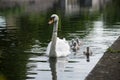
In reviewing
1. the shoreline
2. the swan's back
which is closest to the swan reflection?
the swan's back

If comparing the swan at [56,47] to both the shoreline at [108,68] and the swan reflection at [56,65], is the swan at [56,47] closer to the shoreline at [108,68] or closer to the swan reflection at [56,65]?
the swan reflection at [56,65]

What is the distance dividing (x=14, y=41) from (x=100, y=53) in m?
5.08

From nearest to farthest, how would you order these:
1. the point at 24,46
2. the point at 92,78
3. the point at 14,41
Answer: the point at 92,78, the point at 24,46, the point at 14,41

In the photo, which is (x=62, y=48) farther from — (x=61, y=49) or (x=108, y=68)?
(x=108, y=68)

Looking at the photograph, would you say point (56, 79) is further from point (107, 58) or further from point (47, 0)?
point (47, 0)

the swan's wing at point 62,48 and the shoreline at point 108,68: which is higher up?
the shoreline at point 108,68

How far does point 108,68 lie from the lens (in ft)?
42.8

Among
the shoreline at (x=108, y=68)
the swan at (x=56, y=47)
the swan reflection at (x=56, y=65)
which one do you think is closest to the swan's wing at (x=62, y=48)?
the swan at (x=56, y=47)

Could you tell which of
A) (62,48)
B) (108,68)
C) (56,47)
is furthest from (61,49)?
(108,68)

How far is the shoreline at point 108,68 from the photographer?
39.0ft

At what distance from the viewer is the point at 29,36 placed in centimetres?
2348

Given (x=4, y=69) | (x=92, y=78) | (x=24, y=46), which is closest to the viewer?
(x=92, y=78)

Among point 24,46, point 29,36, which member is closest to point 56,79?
point 24,46

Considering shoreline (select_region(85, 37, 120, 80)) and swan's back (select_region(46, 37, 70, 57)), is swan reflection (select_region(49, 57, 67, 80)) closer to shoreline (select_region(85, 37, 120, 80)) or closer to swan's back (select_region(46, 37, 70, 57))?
swan's back (select_region(46, 37, 70, 57))
